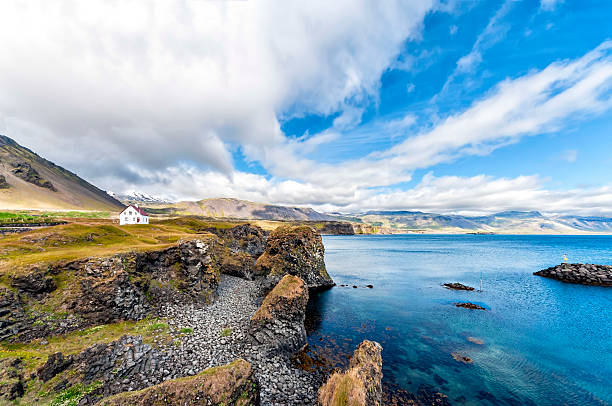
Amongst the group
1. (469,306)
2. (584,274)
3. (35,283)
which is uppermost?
(35,283)

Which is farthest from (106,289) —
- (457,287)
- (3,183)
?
(3,183)

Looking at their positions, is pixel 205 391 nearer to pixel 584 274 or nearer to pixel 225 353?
pixel 225 353

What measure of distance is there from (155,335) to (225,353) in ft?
22.9

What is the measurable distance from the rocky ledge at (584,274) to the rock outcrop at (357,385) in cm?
7488

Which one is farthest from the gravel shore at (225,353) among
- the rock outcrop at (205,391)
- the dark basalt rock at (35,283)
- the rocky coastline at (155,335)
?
the dark basalt rock at (35,283)

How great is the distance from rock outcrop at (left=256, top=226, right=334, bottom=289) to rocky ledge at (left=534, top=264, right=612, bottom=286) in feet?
201

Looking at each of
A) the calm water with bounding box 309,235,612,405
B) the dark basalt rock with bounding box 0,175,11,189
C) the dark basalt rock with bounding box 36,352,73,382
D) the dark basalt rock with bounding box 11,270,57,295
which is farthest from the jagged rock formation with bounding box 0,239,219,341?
the dark basalt rock with bounding box 0,175,11,189

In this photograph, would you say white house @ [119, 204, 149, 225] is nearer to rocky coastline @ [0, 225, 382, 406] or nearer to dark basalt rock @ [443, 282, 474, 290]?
rocky coastline @ [0, 225, 382, 406]

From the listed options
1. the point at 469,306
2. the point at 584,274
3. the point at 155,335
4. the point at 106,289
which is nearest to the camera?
the point at 155,335

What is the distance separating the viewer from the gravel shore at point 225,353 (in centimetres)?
A: 1723

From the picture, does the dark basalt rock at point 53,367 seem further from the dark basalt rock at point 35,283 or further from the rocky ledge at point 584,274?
the rocky ledge at point 584,274

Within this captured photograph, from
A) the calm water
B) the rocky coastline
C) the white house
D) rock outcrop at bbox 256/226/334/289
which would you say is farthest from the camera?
the white house

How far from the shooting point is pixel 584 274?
56688mm

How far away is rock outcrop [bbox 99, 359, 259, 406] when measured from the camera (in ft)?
35.1
